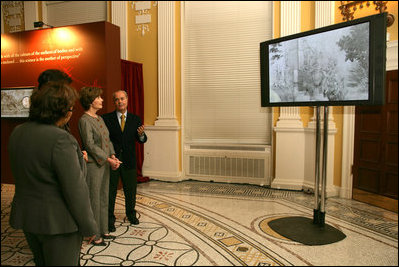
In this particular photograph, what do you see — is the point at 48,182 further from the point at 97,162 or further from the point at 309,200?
the point at 309,200

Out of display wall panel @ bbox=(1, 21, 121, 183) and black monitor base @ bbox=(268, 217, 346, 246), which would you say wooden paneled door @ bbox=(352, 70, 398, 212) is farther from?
display wall panel @ bbox=(1, 21, 121, 183)

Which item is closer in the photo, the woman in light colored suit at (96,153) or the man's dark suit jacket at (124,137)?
the woman in light colored suit at (96,153)

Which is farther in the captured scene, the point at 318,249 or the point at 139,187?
the point at 139,187

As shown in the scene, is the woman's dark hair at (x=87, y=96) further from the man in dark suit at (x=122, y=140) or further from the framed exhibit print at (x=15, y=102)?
the framed exhibit print at (x=15, y=102)

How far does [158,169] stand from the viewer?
5.86 metres

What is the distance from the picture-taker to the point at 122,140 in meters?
3.26

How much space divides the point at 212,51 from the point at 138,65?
141 centimetres

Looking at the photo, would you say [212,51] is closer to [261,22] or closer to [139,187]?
[261,22]

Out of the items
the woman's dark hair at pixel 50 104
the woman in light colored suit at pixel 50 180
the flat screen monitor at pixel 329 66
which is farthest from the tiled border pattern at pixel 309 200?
the woman's dark hair at pixel 50 104

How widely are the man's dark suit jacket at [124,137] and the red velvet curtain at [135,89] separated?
236cm

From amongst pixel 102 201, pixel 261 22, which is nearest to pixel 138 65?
pixel 261 22

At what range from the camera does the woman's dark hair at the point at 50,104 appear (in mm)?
1408

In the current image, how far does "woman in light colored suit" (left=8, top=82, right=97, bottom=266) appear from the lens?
1.37m

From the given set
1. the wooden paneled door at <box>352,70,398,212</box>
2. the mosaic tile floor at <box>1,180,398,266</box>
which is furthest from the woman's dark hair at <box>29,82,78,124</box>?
the wooden paneled door at <box>352,70,398,212</box>
